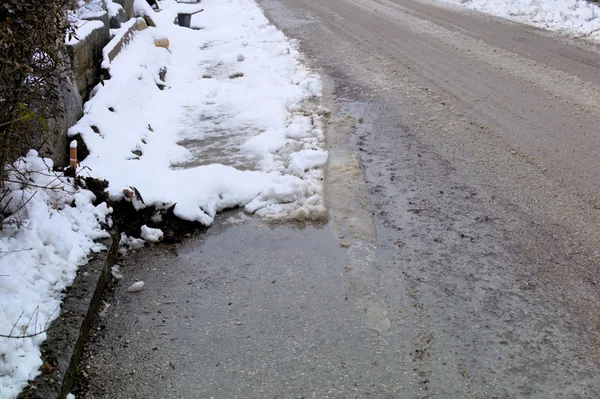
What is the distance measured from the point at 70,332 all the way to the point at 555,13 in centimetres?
1353

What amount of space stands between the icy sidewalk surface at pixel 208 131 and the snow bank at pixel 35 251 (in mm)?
434

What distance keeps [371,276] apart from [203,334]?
123 centimetres

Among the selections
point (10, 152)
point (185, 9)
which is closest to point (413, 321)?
point (10, 152)

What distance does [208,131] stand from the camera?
667 centimetres

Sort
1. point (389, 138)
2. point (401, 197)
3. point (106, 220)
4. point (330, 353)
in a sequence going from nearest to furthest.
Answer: point (330, 353)
point (106, 220)
point (401, 197)
point (389, 138)

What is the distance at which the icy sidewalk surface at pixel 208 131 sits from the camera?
16.2 ft

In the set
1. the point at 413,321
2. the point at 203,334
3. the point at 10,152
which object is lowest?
Answer: the point at 203,334

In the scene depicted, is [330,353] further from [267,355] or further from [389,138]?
[389,138]

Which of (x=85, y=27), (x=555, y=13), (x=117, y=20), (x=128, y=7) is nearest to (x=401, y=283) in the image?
(x=85, y=27)

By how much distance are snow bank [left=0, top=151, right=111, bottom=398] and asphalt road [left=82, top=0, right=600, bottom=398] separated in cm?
35

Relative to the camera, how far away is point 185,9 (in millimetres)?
12477

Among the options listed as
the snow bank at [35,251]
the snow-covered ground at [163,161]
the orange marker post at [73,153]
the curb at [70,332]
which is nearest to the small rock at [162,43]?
the snow-covered ground at [163,161]

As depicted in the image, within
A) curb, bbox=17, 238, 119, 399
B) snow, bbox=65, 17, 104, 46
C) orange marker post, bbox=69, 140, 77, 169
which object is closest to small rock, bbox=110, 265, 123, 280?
curb, bbox=17, 238, 119, 399

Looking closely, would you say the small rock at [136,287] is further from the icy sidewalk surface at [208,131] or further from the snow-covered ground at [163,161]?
the icy sidewalk surface at [208,131]
